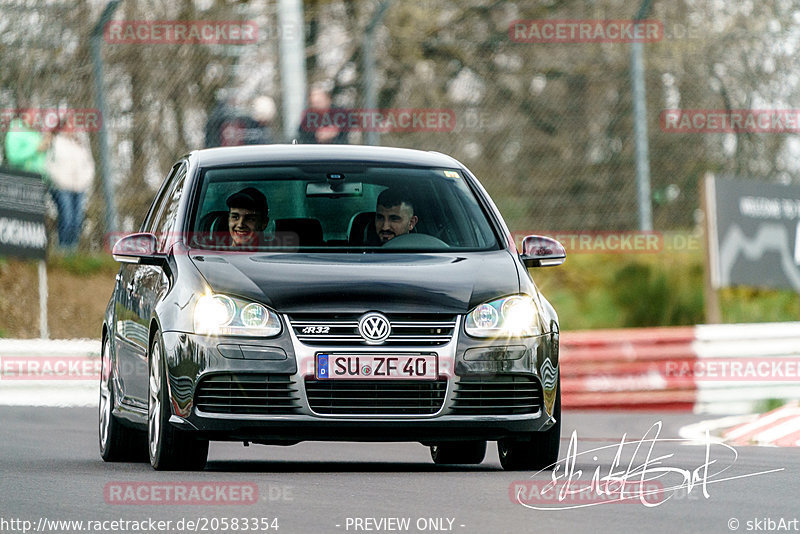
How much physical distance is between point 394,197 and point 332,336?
4.82 ft

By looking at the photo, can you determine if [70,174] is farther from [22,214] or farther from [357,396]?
[357,396]

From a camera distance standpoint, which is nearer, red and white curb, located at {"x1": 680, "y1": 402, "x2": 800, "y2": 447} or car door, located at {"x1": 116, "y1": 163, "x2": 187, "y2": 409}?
car door, located at {"x1": 116, "y1": 163, "x2": 187, "y2": 409}

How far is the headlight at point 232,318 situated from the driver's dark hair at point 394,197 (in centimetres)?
142

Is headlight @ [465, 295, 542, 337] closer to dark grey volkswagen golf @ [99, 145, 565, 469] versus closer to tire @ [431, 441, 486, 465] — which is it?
dark grey volkswagen golf @ [99, 145, 565, 469]

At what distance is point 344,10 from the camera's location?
22.3 metres

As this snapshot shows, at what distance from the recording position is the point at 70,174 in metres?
17.2

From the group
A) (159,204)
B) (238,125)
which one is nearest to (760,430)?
(159,204)

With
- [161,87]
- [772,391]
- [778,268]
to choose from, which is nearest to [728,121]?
[778,268]

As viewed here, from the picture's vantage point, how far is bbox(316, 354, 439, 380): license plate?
8.24 meters

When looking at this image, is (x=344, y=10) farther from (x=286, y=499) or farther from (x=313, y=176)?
(x=286, y=499)

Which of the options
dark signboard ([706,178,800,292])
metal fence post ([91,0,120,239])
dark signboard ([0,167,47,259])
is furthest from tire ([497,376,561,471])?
dark signboard ([0,167,47,259])

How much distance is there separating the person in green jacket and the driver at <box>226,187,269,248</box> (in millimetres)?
8299

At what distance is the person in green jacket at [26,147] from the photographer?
1739cm

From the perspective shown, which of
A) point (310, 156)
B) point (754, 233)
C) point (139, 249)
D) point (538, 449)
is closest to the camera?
point (538, 449)
